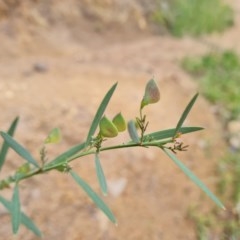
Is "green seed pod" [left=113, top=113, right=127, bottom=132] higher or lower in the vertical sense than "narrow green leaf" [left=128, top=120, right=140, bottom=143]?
higher

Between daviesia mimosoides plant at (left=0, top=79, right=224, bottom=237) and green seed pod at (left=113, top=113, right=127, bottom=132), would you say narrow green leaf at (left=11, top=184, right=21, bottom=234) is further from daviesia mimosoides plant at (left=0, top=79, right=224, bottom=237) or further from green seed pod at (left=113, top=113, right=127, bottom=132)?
green seed pod at (left=113, top=113, right=127, bottom=132)

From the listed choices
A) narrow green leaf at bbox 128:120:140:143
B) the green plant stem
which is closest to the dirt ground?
the green plant stem

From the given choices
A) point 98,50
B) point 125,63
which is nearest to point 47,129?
point 125,63

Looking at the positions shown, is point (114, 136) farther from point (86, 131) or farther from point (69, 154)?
point (86, 131)

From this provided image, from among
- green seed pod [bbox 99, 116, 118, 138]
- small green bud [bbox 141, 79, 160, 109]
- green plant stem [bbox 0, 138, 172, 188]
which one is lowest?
green plant stem [bbox 0, 138, 172, 188]

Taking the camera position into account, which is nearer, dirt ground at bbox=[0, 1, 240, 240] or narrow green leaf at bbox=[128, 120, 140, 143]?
narrow green leaf at bbox=[128, 120, 140, 143]

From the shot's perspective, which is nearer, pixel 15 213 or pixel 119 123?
pixel 119 123

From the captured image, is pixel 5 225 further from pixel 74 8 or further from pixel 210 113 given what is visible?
pixel 74 8

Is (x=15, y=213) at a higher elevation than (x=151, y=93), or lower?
lower

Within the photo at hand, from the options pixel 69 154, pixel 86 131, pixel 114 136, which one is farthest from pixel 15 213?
pixel 86 131
